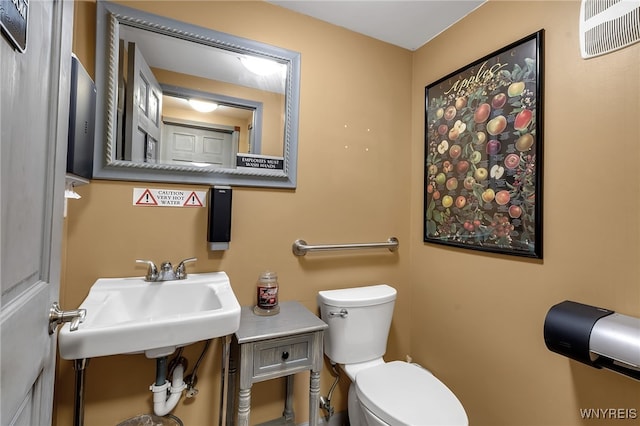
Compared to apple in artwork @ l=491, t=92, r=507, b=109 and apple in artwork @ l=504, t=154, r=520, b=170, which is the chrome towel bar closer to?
apple in artwork @ l=504, t=154, r=520, b=170

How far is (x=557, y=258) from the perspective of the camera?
113cm

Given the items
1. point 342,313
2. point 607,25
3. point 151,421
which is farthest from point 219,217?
point 607,25

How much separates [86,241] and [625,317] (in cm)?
195

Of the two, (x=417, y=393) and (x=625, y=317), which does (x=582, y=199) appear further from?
(x=417, y=393)

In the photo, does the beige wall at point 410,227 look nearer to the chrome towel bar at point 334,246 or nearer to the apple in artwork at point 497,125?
the chrome towel bar at point 334,246

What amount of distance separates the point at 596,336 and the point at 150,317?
1446 mm

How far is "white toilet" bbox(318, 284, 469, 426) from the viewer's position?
1145mm

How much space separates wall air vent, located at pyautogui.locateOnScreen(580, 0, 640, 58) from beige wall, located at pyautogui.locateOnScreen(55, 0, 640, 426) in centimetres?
4

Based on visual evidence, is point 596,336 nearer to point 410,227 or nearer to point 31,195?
point 410,227

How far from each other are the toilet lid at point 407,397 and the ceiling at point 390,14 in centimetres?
182

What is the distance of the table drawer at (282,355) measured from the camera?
3.73 ft

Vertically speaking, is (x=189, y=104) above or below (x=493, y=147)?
above

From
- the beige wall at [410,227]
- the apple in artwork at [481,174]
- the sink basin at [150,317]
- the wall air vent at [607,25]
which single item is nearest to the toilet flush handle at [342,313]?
the beige wall at [410,227]

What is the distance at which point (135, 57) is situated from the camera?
1.24 meters
